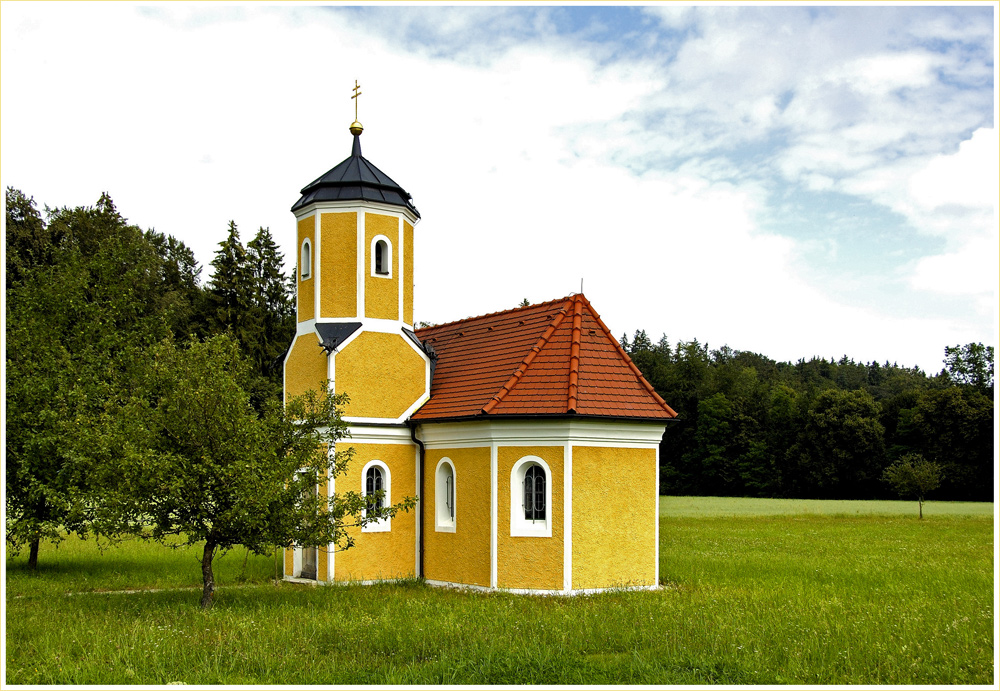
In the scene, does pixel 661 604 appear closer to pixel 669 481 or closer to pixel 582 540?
pixel 582 540

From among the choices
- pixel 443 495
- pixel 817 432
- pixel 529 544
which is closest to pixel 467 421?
pixel 443 495

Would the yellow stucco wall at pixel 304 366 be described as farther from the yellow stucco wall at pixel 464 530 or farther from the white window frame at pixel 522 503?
the white window frame at pixel 522 503

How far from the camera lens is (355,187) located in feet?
63.8

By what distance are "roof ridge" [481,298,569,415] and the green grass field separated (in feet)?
11.9

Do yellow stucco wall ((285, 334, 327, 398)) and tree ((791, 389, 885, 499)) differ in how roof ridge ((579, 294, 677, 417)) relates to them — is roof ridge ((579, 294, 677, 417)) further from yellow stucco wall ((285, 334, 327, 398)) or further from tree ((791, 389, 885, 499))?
tree ((791, 389, 885, 499))

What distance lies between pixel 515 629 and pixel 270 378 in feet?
89.1

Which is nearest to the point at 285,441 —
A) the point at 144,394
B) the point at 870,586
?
the point at 144,394

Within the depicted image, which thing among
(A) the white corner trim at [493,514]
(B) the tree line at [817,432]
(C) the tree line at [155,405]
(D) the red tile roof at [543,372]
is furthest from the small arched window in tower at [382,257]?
(B) the tree line at [817,432]

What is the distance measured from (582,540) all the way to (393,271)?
7.48 m

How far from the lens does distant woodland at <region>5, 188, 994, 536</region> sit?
1877cm

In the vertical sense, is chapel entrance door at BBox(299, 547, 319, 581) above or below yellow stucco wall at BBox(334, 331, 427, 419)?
below

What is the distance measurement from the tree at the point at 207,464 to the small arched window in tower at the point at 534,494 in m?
3.91

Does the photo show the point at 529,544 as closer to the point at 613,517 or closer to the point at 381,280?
the point at 613,517

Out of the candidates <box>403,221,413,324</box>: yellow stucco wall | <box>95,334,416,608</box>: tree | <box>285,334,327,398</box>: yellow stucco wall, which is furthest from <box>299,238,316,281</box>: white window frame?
<box>95,334,416,608</box>: tree
